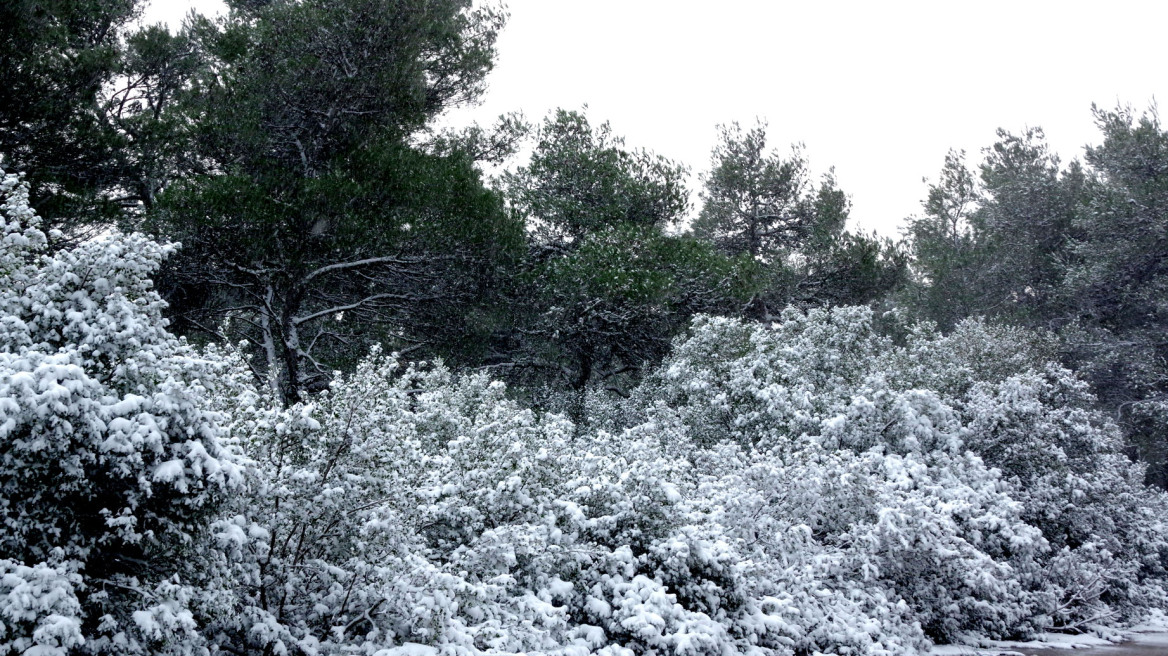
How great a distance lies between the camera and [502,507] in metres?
8.33

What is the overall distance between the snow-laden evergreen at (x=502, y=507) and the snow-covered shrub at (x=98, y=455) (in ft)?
0.07

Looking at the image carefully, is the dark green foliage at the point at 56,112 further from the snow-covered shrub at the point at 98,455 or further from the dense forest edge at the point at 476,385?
the snow-covered shrub at the point at 98,455

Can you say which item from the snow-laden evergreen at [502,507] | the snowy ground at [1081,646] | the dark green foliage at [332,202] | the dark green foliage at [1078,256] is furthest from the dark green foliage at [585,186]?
the dark green foliage at [1078,256]

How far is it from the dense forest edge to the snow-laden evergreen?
4cm

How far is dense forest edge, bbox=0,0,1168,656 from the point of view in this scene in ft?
17.7

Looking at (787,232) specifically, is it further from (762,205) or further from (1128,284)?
(1128,284)

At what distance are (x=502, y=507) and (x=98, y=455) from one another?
3962mm

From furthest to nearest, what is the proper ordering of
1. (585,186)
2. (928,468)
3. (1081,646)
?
(585,186), (928,468), (1081,646)

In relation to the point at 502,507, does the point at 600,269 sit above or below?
above

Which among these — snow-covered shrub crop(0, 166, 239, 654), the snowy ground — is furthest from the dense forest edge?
the snowy ground

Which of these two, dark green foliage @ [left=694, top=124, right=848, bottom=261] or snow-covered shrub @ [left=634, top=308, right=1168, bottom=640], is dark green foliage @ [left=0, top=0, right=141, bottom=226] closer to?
snow-covered shrub @ [left=634, top=308, right=1168, bottom=640]

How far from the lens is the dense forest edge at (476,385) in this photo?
5.40 meters

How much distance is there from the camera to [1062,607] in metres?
13.4

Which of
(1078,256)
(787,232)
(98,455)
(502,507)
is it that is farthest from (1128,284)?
(98,455)
